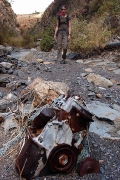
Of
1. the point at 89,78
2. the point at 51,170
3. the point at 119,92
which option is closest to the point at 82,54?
the point at 89,78

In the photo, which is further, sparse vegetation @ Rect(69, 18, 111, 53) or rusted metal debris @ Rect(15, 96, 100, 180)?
sparse vegetation @ Rect(69, 18, 111, 53)

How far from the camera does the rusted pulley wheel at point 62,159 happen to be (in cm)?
231

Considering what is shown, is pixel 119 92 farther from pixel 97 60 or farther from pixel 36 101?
pixel 97 60

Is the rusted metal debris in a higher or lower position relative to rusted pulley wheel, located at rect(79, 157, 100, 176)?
higher

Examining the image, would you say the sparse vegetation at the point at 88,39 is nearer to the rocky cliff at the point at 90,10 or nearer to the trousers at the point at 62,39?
the trousers at the point at 62,39

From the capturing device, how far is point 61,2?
21328 mm

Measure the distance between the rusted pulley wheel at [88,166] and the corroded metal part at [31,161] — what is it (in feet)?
1.26

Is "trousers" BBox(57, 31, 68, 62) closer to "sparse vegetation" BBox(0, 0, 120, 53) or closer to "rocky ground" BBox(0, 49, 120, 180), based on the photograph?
"rocky ground" BBox(0, 49, 120, 180)

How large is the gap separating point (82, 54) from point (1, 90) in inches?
183

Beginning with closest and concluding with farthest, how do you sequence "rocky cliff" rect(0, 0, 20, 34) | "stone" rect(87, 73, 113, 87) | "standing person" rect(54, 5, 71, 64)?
"stone" rect(87, 73, 113, 87)
"standing person" rect(54, 5, 71, 64)
"rocky cliff" rect(0, 0, 20, 34)

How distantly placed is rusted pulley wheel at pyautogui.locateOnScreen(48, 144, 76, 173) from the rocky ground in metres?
0.10

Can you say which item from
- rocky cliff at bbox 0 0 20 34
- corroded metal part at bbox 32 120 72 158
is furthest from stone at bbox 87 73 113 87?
rocky cliff at bbox 0 0 20 34

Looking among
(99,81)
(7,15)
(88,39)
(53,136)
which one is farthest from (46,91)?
(7,15)

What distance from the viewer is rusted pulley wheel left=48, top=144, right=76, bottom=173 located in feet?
7.57
